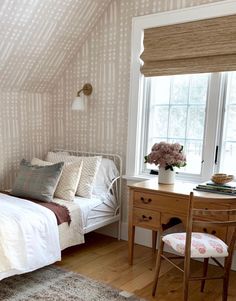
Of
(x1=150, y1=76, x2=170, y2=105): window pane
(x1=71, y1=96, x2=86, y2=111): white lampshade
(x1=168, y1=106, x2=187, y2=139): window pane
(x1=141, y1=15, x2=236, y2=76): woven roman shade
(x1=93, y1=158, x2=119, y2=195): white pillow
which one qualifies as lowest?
(x1=93, y1=158, x2=119, y2=195): white pillow

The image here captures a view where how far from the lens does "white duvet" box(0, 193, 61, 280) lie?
2.13 m

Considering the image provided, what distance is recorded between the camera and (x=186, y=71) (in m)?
2.81

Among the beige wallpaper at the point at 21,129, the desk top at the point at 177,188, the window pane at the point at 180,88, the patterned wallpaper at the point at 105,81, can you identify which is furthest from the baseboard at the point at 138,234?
the window pane at the point at 180,88

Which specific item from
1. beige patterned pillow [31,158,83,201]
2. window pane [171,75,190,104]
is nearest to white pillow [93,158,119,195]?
beige patterned pillow [31,158,83,201]

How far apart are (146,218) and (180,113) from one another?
3.60ft

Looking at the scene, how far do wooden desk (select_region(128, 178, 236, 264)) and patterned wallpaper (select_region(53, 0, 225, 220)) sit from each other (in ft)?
2.22

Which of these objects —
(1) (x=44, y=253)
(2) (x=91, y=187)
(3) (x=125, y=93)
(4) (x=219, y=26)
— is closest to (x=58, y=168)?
(2) (x=91, y=187)

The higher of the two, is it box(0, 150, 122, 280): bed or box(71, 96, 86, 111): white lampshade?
box(71, 96, 86, 111): white lampshade

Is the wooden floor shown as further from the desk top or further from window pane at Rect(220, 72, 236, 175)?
window pane at Rect(220, 72, 236, 175)

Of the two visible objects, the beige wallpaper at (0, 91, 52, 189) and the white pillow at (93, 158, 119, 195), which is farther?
the beige wallpaper at (0, 91, 52, 189)

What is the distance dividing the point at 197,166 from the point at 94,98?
1.37 m

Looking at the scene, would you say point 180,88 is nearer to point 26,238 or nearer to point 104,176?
point 104,176

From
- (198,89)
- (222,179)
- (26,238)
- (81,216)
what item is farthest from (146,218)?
(198,89)

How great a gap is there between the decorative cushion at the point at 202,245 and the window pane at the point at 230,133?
807 millimetres
